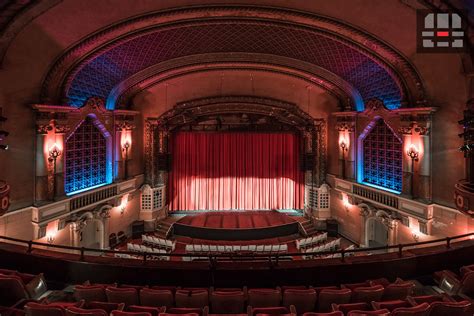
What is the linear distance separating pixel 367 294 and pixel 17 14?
8899mm

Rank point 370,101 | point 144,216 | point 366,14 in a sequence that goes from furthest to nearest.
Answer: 1. point 144,216
2. point 370,101
3. point 366,14

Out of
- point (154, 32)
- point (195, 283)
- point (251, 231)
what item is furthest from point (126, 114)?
point (195, 283)

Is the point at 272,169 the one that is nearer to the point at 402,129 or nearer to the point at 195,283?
the point at 402,129

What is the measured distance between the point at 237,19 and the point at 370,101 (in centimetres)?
623

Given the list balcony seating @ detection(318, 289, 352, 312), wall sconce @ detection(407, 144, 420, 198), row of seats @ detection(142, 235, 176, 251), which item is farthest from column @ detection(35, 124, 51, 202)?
wall sconce @ detection(407, 144, 420, 198)

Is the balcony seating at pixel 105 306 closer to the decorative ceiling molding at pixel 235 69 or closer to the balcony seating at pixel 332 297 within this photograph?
the balcony seating at pixel 332 297

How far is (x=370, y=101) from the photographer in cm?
1134

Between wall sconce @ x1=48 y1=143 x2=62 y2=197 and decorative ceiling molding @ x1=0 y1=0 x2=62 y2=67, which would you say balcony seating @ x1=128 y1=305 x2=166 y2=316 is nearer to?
decorative ceiling molding @ x1=0 y1=0 x2=62 y2=67

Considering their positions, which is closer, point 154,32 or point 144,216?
point 154,32

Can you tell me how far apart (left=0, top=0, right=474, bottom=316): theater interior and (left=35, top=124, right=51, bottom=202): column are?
0.04 m

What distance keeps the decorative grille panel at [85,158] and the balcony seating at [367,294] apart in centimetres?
983

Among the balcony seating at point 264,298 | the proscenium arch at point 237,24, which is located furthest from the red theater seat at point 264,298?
the proscenium arch at point 237,24

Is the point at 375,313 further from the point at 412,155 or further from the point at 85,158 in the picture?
the point at 85,158

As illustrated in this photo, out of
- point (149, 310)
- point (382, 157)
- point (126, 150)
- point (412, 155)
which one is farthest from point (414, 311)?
point (126, 150)
